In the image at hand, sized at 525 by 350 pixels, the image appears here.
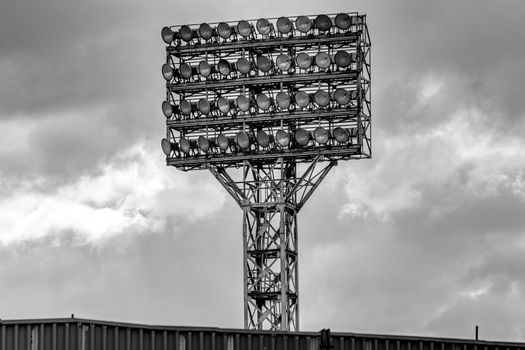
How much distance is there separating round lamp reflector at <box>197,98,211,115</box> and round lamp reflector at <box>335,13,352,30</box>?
8.29 m

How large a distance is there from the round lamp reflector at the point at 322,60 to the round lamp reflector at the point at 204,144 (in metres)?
7.46

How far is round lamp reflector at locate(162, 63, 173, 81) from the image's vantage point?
103 m

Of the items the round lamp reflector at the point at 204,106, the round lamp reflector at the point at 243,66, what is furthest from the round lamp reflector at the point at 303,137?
the round lamp reflector at the point at 204,106

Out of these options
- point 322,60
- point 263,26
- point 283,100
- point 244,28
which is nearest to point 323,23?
point 322,60

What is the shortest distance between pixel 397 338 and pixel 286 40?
2726 centimetres

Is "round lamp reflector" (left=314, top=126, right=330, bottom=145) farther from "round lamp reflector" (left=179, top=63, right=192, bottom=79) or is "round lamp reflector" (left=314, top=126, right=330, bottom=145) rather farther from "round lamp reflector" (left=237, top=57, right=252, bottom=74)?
"round lamp reflector" (left=179, top=63, right=192, bottom=79)

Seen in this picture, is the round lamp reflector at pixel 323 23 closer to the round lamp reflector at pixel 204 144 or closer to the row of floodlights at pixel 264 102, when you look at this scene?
the row of floodlights at pixel 264 102

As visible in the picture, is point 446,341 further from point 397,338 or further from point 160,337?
point 160,337

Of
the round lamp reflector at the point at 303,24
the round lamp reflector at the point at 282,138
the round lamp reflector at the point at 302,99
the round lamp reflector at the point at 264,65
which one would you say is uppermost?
the round lamp reflector at the point at 303,24

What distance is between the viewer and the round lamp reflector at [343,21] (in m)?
101

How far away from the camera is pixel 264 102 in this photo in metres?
101

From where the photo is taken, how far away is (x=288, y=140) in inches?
3974

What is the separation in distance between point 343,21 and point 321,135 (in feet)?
20.8

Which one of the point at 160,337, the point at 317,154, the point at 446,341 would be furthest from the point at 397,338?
the point at 317,154
